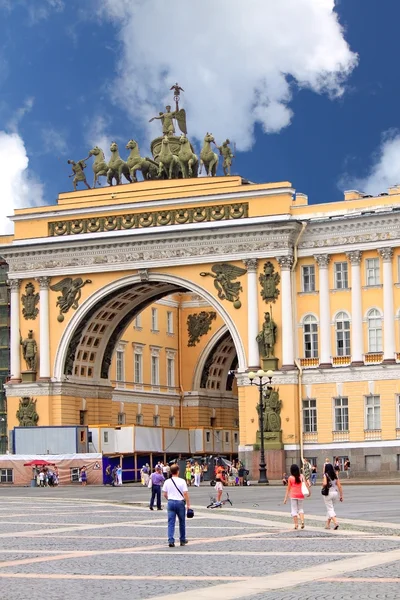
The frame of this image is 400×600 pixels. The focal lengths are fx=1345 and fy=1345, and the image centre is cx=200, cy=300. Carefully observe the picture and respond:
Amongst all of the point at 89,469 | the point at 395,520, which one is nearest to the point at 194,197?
the point at 89,469

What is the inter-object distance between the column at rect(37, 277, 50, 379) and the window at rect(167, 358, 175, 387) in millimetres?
18181

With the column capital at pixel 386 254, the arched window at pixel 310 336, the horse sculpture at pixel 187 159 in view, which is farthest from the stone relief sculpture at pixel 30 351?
the column capital at pixel 386 254

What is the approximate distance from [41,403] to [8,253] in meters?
9.10

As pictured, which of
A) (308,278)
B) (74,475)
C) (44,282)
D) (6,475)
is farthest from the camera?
(44,282)

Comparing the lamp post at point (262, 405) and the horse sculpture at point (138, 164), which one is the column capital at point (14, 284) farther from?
the lamp post at point (262, 405)

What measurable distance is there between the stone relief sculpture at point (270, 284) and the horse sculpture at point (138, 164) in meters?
9.95

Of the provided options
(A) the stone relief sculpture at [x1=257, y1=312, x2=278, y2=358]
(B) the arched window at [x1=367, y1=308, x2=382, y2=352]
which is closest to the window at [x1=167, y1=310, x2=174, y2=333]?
(A) the stone relief sculpture at [x1=257, y1=312, x2=278, y2=358]

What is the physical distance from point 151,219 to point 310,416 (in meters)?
14.5

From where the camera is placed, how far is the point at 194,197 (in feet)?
247

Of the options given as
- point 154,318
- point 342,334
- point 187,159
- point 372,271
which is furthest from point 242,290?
point 154,318

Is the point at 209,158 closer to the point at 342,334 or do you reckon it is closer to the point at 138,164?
the point at 138,164

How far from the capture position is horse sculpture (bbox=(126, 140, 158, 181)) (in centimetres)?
7831

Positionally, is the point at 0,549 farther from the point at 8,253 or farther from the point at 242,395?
the point at 8,253

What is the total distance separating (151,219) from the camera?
76500 millimetres
